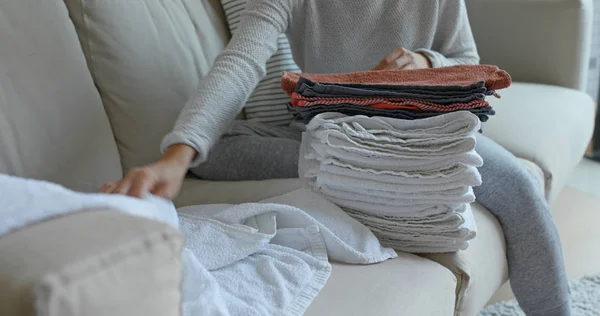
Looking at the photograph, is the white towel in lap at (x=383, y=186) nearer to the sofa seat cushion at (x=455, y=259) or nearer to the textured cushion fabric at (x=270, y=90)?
the sofa seat cushion at (x=455, y=259)

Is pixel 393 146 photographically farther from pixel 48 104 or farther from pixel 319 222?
pixel 48 104

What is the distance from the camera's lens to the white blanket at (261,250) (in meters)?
0.63

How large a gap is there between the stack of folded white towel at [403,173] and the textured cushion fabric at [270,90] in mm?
491

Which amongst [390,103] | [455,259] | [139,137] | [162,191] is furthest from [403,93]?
[139,137]

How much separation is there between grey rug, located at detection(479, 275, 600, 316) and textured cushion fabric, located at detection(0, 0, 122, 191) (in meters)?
0.91

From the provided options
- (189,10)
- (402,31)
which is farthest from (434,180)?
(189,10)

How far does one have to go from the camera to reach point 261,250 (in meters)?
0.81

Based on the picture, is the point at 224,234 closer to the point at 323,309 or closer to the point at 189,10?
the point at 323,309

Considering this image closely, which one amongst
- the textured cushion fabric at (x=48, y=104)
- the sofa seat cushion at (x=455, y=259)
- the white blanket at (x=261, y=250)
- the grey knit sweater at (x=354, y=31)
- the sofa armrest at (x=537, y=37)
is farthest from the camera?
the sofa armrest at (x=537, y=37)

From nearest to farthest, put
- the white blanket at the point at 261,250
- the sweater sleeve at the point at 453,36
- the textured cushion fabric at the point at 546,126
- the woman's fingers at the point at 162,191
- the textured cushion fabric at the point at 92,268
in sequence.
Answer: the textured cushion fabric at the point at 92,268 < the white blanket at the point at 261,250 < the woman's fingers at the point at 162,191 < the sweater sleeve at the point at 453,36 < the textured cushion fabric at the point at 546,126

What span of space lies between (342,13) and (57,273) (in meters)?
0.96

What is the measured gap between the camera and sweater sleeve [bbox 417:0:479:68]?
124cm

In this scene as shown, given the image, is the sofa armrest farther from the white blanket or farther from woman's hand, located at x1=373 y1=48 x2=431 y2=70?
the white blanket

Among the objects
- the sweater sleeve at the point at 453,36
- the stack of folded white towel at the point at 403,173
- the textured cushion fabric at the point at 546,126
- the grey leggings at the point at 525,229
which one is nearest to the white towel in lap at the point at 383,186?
the stack of folded white towel at the point at 403,173
